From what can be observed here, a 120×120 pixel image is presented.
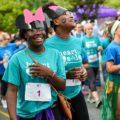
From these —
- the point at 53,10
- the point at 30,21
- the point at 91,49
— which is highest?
the point at 30,21

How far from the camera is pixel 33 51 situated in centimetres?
479

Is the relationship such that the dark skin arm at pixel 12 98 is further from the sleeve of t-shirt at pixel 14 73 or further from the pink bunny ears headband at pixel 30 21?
the pink bunny ears headband at pixel 30 21

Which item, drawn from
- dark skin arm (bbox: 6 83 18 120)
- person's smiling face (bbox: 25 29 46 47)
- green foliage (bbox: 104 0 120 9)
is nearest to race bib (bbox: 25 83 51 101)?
dark skin arm (bbox: 6 83 18 120)

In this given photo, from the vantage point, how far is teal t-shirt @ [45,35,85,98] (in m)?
5.58

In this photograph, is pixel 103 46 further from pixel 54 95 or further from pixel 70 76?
pixel 54 95

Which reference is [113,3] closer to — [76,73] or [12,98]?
[76,73]

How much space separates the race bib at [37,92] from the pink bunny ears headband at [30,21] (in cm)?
54

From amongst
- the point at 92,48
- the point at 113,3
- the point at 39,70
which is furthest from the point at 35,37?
the point at 113,3

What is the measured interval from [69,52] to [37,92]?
36.8 inches

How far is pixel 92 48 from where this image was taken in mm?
11586

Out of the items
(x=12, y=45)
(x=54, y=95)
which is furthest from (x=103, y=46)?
(x=54, y=95)

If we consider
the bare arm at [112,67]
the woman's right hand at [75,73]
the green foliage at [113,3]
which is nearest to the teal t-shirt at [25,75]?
the woman's right hand at [75,73]

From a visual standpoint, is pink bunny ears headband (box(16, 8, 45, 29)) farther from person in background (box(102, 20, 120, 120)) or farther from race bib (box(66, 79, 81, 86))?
person in background (box(102, 20, 120, 120))

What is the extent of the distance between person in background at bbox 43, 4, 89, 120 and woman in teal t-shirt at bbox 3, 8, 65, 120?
2.38ft
